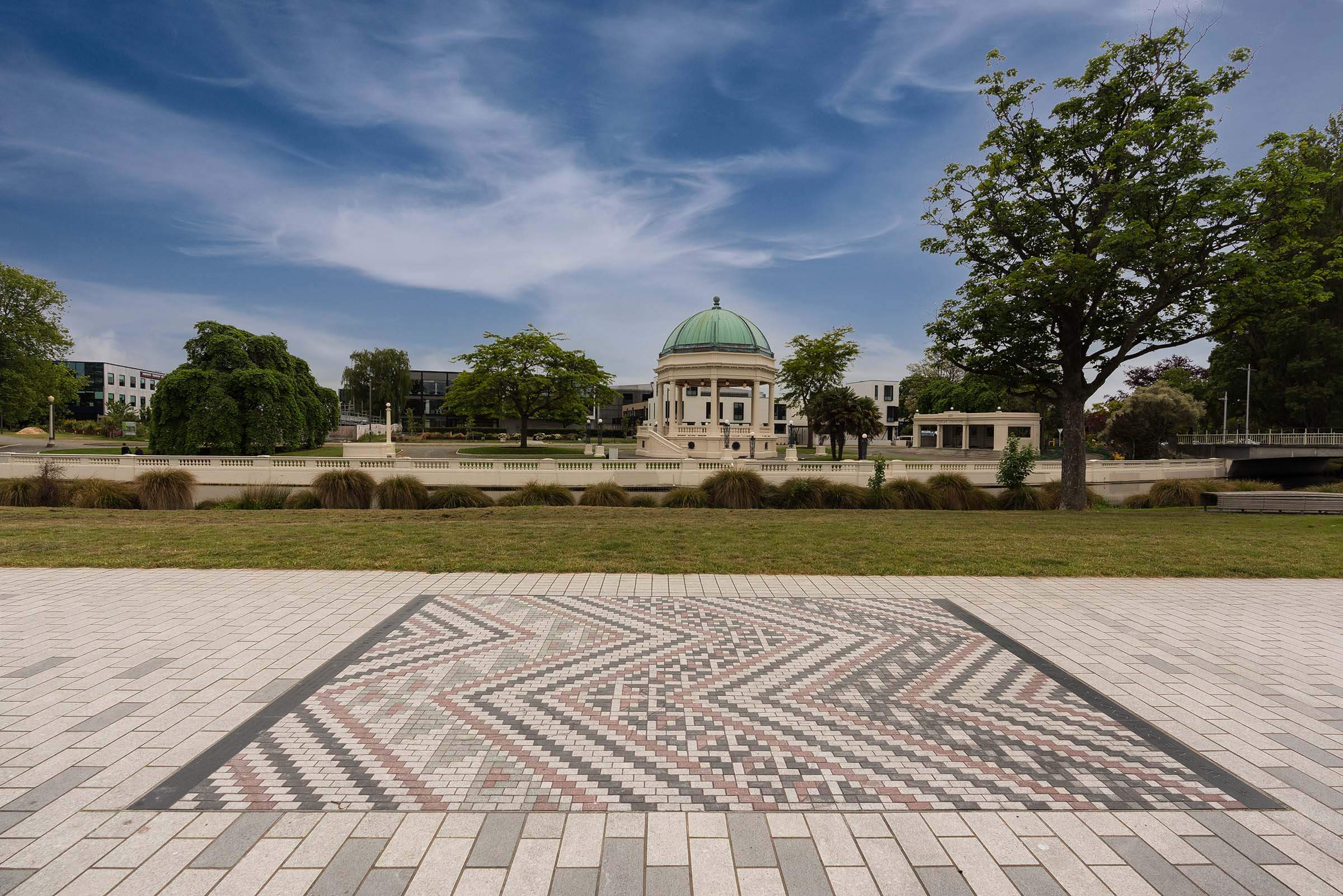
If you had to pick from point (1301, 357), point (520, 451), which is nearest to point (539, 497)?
point (520, 451)

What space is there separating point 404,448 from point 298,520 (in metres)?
31.4

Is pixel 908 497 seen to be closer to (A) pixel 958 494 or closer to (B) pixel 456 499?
(A) pixel 958 494

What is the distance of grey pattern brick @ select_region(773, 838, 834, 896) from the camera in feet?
9.07

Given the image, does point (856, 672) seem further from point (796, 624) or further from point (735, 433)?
point (735, 433)

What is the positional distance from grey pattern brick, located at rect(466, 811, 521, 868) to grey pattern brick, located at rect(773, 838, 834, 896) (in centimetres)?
74

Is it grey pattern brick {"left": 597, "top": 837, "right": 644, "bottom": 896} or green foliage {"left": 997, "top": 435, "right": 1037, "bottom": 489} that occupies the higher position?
green foliage {"left": 997, "top": 435, "right": 1037, "bottom": 489}

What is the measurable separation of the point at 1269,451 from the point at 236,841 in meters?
47.8

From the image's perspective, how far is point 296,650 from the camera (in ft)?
18.8

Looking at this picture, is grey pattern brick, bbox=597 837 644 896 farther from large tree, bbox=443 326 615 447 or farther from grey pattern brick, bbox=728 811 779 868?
large tree, bbox=443 326 615 447

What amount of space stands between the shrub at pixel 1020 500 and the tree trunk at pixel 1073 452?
738 millimetres

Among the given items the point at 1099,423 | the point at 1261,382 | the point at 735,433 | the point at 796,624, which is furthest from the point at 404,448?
the point at 1099,423

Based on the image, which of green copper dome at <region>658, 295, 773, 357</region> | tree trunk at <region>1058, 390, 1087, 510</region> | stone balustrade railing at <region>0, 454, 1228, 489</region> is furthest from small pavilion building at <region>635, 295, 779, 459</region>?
tree trunk at <region>1058, 390, 1087, 510</region>

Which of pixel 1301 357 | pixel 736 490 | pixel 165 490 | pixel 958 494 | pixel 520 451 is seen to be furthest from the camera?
pixel 520 451

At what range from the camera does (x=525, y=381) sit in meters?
45.0
